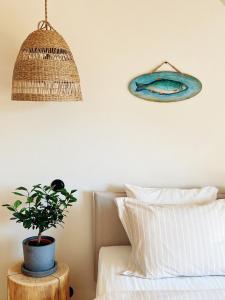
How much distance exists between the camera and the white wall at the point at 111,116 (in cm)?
225

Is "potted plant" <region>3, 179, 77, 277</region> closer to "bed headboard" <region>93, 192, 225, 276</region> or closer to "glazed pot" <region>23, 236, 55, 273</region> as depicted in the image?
"glazed pot" <region>23, 236, 55, 273</region>

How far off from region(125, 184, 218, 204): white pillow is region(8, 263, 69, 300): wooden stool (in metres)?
0.65

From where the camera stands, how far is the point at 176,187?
7.79 feet

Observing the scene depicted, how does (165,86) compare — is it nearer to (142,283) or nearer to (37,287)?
(142,283)

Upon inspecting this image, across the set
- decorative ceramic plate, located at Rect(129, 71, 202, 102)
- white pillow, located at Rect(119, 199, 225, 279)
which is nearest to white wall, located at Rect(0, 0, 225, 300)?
decorative ceramic plate, located at Rect(129, 71, 202, 102)

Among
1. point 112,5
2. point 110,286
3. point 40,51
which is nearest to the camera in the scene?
point 110,286

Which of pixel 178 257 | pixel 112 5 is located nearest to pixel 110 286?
pixel 178 257

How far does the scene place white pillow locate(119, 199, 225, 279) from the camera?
185cm

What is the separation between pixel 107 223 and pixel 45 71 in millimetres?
1033

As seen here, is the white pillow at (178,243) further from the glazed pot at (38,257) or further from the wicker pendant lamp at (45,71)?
the wicker pendant lamp at (45,71)

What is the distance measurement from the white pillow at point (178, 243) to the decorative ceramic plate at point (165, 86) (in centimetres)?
75

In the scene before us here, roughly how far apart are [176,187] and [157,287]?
0.77 m

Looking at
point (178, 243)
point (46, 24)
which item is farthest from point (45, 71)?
point (178, 243)

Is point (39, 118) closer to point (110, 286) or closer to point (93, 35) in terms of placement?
point (93, 35)
